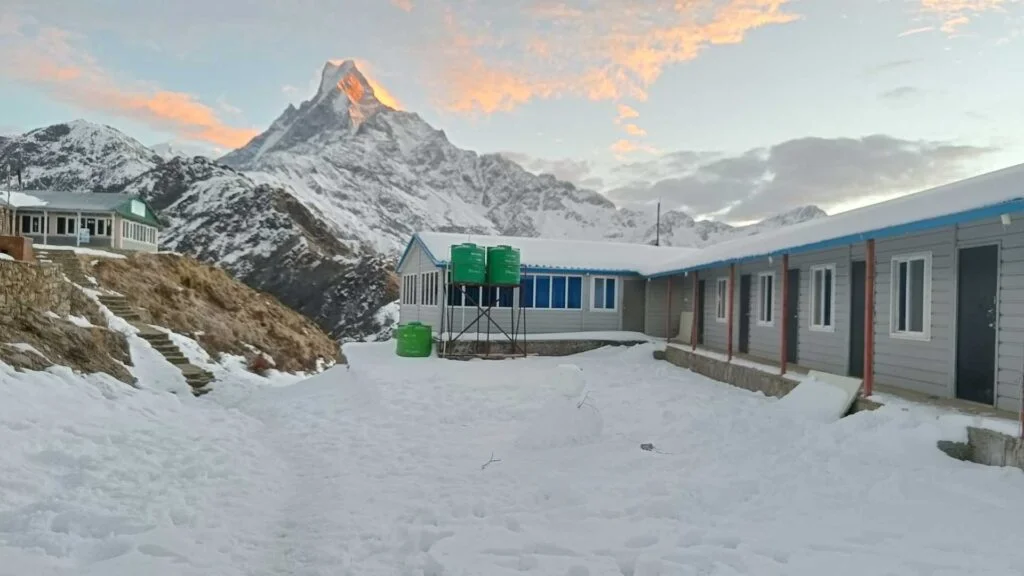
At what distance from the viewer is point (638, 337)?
62.1ft

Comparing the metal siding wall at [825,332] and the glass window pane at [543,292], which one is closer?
the metal siding wall at [825,332]

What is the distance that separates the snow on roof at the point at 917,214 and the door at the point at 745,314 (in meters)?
2.03

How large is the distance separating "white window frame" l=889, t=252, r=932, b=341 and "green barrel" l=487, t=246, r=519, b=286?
31.5 ft

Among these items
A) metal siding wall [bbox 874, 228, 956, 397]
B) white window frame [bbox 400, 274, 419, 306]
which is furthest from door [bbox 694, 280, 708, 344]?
white window frame [bbox 400, 274, 419, 306]

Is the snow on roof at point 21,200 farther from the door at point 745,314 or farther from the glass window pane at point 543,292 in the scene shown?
the door at point 745,314

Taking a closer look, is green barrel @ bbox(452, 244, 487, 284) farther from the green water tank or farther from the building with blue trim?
the green water tank

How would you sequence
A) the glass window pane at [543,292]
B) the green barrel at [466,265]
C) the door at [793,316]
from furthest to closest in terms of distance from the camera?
the glass window pane at [543,292]
the green barrel at [466,265]
the door at [793,316]

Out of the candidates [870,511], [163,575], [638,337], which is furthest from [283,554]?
[638,337]

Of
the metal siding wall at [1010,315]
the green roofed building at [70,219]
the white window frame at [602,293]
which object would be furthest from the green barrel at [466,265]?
the green roofed building at [70,219]

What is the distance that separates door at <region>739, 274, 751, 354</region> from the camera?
14.8m

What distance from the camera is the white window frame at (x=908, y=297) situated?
8.87 m

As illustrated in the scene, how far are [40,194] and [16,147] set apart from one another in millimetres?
150759

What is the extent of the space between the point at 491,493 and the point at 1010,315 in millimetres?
6614

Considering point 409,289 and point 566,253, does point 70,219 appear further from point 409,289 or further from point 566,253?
point 566,253
